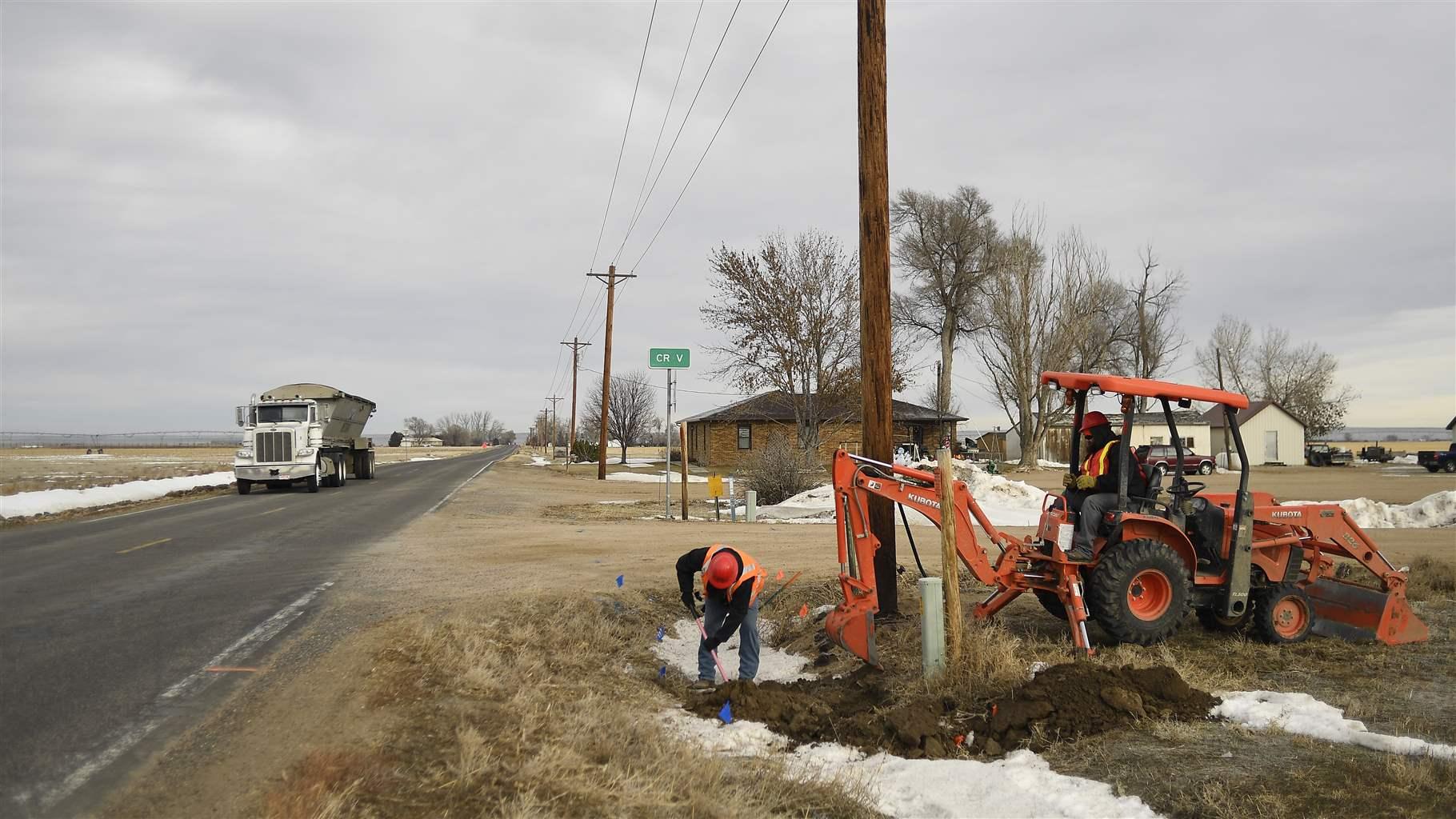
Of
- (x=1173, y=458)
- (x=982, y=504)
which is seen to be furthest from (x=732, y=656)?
(x=1173, y=458)

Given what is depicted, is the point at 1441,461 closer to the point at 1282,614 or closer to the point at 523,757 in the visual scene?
the point at 1282,614

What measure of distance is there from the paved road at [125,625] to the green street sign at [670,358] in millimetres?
6085

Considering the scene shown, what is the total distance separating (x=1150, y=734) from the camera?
6398mm

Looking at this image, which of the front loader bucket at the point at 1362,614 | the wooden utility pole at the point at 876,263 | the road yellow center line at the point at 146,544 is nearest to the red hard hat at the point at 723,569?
the wooden utility pole at the point at 876,263

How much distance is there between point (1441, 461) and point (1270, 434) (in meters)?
16.0

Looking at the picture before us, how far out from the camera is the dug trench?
256 inches

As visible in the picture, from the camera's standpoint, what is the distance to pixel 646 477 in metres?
45.6

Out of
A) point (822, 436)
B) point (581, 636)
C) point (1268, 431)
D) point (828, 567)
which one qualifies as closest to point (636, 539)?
point (828, 567)

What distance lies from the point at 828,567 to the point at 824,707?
21.1 feet

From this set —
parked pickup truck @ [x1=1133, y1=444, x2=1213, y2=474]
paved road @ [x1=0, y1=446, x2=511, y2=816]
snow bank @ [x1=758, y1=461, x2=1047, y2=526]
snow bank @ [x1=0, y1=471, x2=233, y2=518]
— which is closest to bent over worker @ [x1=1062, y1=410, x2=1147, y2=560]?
paved road @ [x1=0, y1=446, x2=511, y2=816]

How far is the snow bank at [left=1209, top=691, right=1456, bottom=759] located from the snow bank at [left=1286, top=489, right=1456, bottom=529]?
1505 cm

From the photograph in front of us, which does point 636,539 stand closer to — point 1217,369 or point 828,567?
point 828,567

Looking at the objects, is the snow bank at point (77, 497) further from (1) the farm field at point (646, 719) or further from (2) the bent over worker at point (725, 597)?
(2) the bent over worker at point (725, 597)

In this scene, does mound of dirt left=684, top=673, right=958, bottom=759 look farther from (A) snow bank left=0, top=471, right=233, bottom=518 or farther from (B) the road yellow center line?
(A) snow bank left=0, top=471, right=233, bottom=518
